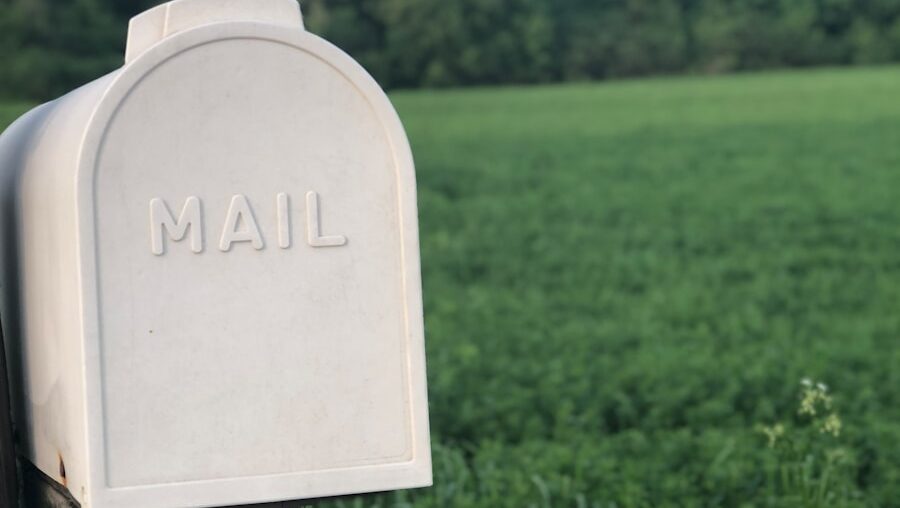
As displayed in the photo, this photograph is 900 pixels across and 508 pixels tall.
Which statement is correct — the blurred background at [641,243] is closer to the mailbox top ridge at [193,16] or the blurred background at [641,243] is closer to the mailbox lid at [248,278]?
the mailbox lid at [248,278]

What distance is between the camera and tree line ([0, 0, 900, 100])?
25.8 m

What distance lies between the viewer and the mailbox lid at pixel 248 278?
2.02 meters

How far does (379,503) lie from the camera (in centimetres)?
416

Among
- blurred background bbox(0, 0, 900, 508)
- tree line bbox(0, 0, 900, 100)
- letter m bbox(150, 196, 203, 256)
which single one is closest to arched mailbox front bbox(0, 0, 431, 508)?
letter m bbox(150, 196, 203, 256)

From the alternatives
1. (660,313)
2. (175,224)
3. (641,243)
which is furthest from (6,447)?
(641,243)

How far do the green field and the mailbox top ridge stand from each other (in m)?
2.02

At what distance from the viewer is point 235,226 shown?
80.5 inches

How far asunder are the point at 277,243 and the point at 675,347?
5250 millimetres

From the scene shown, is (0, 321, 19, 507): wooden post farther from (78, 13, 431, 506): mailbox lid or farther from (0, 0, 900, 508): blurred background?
(0, 0, 900, 508): blurred background

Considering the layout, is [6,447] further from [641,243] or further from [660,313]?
[641,243]

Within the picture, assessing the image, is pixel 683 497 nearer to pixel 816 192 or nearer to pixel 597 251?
pixel 597 251

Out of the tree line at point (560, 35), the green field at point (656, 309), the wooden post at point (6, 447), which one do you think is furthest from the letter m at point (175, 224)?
the tree line at point (560, 35)

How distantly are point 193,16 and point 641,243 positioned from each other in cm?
950

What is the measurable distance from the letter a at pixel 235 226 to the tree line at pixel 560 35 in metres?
23.4
